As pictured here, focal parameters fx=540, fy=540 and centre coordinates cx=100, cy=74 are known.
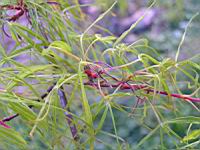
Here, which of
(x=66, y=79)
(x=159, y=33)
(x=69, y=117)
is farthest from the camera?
(x=159, y=33)

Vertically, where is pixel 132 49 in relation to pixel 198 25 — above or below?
above

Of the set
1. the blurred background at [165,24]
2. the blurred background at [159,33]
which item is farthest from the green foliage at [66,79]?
the blurred background at [165,24]

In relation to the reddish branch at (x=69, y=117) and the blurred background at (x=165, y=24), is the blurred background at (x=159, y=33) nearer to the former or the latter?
the blurred background at (x=165, y=24)

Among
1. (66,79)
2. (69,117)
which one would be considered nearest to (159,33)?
(69,117)

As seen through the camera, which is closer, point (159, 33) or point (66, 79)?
point (66, 79)

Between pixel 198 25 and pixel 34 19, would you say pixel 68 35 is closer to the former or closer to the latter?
pixel 34 19

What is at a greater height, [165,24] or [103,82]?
[103,82]

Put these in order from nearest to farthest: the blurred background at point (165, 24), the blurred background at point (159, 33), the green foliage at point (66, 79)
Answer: the green foliage at point (66, 79)
the blurred background at point (159, 33)
the blurred background at point (165, 24)

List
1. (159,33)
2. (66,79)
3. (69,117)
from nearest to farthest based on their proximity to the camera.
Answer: (66,79)
(69,117)
(159,33)

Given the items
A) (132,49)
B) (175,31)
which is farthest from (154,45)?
(132,49)

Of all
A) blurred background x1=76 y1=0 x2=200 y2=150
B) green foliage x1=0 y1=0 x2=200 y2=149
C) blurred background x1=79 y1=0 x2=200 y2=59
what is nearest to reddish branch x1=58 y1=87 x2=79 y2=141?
green foliage x1=0 y1=0 x2=200 y2=149

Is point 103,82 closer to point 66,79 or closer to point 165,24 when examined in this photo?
point 66,79
